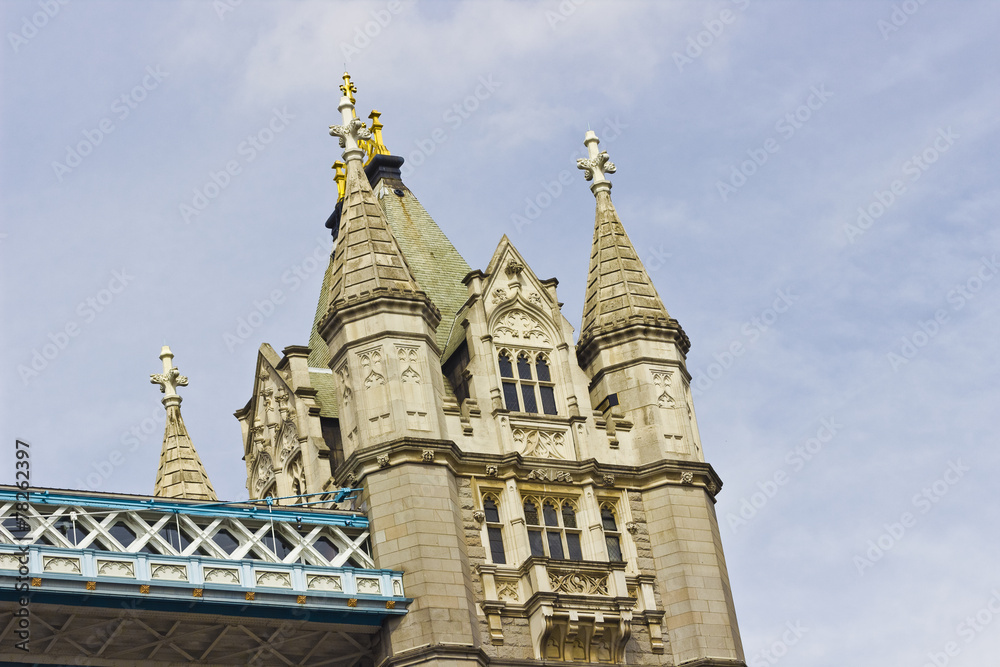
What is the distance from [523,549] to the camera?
4525 cm

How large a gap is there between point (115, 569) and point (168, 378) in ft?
55.9

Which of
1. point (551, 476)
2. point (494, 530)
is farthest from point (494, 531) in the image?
point (551, 476)

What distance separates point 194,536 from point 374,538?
407 centimetres

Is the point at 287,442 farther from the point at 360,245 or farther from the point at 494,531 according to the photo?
the point at 494,531

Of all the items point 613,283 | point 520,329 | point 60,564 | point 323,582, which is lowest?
point 323,582

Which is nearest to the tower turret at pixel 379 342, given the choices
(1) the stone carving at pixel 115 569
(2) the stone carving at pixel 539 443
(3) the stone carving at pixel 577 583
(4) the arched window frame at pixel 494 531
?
(4) the arched window frame at pixel 494 531

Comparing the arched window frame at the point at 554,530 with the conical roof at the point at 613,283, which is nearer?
the arched window frame at the point at 554,530

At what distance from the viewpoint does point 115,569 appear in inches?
1607

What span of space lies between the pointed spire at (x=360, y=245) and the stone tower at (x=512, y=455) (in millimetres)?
49

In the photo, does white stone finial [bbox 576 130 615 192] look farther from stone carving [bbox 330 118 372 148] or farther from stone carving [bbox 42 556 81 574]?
stone carving [bbox 42 556 81 574]

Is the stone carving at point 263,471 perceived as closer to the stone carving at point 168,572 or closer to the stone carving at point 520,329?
the stone carving at point 520,329

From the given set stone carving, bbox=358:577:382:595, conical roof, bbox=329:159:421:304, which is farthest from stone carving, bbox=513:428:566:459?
stone carving, bbox=358:577:382:595

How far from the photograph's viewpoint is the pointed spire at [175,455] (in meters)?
55.7

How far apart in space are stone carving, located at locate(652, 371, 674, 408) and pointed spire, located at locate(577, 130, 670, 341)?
149 centimetres
